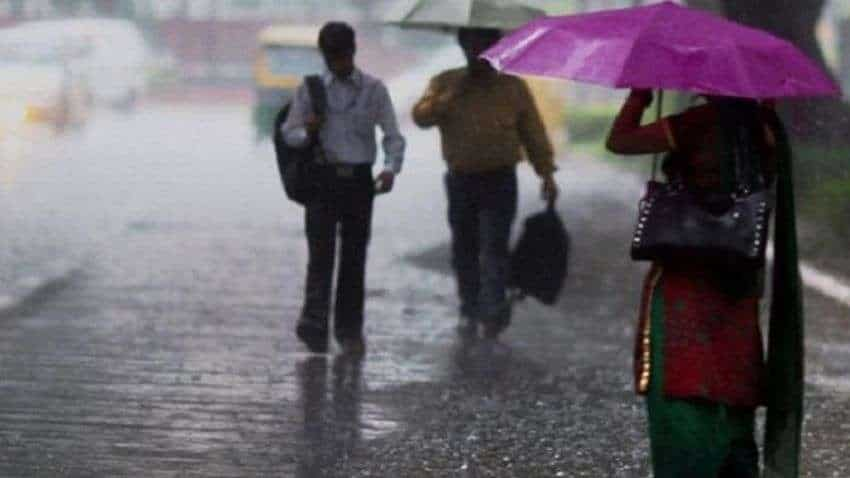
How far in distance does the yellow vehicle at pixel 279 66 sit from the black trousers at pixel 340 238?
57.9 ft

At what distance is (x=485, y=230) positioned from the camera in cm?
1120

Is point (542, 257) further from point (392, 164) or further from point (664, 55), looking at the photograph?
point (664, 55)

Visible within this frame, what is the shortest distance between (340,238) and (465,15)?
138 cm

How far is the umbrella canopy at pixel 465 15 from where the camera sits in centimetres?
1118

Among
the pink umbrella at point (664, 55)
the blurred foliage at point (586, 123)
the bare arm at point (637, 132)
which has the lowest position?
the blurred foliage at point (586, 123)

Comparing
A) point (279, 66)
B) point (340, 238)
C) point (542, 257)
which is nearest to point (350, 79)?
point (340, 238)

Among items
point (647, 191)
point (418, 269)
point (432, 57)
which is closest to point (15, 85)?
point (432, 57)

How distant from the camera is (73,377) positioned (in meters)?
9.92

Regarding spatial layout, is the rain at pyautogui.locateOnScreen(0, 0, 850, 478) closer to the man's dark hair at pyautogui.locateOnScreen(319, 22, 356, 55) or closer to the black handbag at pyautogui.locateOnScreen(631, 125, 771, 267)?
the black handbag at pyautogui.locateOnScreen(631, 125, 771, 267)

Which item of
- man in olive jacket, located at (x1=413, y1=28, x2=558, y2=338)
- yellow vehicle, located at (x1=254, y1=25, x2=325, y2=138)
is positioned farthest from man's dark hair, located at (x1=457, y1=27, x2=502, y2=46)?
yellow vehicle, located at (x1=254, y1=25, x2=325, y2=138)

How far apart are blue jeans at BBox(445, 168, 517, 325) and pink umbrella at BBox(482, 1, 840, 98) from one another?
4.68 meters

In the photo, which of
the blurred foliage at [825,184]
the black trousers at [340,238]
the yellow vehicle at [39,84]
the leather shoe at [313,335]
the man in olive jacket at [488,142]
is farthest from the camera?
the yellow vehicle at [39,84]

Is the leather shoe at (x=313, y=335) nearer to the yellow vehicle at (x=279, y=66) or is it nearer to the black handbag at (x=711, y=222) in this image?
the black handbag at (x=711, y=222)

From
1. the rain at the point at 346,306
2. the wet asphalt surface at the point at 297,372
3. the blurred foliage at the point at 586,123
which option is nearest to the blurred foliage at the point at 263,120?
the rain at the point at 346,306
